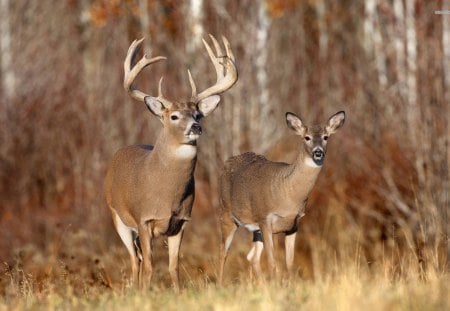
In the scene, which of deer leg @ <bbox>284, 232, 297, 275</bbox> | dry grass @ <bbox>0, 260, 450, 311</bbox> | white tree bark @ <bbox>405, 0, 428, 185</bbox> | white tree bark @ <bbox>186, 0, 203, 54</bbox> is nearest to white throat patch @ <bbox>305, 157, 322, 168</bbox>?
deer leg @ <bbox>284, 232, 297, 275</bbox>

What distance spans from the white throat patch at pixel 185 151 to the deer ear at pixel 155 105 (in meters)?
0.41

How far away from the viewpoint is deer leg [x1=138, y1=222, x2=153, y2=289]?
9927mm

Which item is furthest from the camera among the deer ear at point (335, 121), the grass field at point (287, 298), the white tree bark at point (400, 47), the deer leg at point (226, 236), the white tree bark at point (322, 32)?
the white tree bark at point (322, 32)

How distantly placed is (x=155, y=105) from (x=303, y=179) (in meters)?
1.41

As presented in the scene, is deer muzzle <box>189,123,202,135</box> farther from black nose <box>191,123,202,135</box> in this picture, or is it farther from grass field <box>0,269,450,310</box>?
grass field <box>0,269,450,310</box>

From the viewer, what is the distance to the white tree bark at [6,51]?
22.3m

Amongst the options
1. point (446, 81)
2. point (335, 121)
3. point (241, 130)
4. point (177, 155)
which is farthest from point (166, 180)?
point (241, 130)

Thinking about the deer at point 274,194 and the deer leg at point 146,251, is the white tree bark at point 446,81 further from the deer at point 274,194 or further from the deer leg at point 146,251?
the deer leg at point 146,251

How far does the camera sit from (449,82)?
13.7 meters

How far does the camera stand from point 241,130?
17422 mm

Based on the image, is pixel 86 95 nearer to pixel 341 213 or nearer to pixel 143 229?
pixel 341 213

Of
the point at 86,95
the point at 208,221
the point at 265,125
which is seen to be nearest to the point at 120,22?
the point at 86,95

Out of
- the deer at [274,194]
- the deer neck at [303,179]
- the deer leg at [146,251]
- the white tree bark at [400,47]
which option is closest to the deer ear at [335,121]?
the deer at [274,194]

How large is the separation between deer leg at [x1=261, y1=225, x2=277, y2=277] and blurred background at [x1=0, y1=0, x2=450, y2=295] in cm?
39
